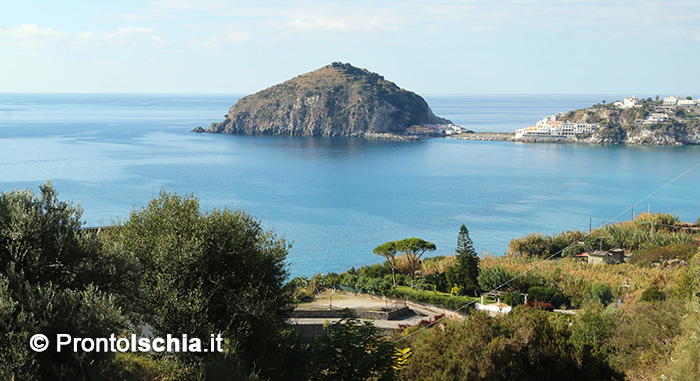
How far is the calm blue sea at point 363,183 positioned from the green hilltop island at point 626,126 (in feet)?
21.1

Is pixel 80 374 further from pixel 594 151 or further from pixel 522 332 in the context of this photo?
pixel 594 151

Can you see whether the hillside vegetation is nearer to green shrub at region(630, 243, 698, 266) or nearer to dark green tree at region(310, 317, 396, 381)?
green shrub at region(630, 243, 698, 266)

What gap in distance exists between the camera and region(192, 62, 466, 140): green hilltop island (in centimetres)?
12175

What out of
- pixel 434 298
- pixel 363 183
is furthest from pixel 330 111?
pixel 434 298

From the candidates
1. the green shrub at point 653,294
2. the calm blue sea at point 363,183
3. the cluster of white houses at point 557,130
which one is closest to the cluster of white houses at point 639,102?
the cluster of white houses at point 557,130

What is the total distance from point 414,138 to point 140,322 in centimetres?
10523

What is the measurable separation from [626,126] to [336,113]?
5568 centimetres

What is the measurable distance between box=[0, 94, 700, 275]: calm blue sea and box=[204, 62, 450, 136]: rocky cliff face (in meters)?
21.7

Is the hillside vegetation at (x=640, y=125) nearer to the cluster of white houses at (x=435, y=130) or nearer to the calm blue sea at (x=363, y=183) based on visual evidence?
the calm blue sea at (x=363, y=183)

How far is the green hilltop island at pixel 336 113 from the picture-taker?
399 ft

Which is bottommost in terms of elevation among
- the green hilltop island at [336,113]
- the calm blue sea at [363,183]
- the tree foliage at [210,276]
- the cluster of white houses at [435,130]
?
the calm blue sea at [363,183]

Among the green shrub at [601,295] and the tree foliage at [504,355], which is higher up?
the tree foliage at [504,355]

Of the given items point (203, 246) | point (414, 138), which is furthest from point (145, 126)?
point (203, 246)

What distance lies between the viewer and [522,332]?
10.5 meters
